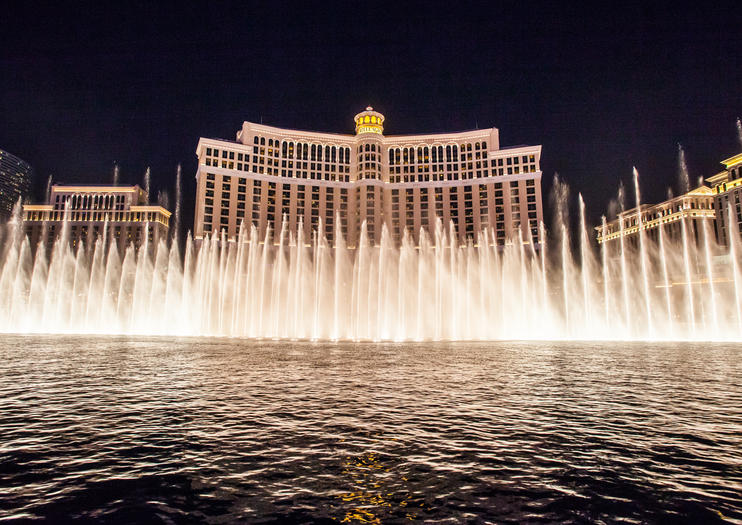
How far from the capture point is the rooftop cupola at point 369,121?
103281 millimetres

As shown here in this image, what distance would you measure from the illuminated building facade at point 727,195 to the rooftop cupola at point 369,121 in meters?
69.8

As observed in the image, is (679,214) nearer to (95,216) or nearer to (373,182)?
(373,182)

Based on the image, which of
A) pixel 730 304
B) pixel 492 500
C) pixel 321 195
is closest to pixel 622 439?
pixel 492 500

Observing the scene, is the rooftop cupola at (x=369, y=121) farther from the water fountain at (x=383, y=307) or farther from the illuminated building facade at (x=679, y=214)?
the illuminated building facade at (x=679, y=214)

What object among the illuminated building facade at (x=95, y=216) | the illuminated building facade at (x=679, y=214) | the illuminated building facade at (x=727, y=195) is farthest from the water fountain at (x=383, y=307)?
the illuminated building facade at (x=95, y=216)

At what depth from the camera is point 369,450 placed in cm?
591

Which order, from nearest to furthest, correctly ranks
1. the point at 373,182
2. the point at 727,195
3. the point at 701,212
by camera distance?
the point at 727,195 → the point at 701,212 → the point at 373,182

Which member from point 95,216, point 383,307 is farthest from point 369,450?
point 95,216

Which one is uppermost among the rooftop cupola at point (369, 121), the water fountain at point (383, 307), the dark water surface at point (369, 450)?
the rooftop cupola at point (369, 121)

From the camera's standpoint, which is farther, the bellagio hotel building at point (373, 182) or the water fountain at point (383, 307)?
the bellagio hotel building at point (373, 182)

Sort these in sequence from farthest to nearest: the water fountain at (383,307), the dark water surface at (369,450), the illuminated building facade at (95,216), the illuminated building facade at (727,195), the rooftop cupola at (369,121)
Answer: the illuminated building facade at (95,216)
the rooftop cupola at (369,121)
the illuminated building facade at (727,195)
the water fountain at (383,307)
the dark water surface at (369,450)

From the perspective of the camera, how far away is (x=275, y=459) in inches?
218

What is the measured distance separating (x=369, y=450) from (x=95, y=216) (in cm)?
13517

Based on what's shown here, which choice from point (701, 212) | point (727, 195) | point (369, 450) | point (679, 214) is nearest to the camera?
point (369, 450)
